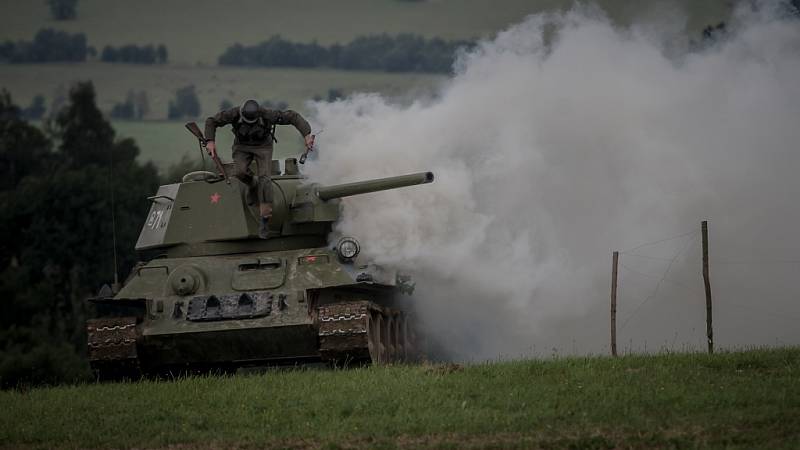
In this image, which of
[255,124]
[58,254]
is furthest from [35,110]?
[255,124]

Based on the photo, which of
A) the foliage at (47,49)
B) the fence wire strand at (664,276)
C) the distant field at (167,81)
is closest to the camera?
the fence wire strand at (664,276)

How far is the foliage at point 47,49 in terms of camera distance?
319 ft

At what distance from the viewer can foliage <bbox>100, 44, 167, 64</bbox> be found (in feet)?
317

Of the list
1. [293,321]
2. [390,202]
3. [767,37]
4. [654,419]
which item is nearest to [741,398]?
[654,419]

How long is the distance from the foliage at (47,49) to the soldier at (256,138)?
72594mm

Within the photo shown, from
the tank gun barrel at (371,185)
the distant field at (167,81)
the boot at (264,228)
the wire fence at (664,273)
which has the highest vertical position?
the distant field at (167,81)

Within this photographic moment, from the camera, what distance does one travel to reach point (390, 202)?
28.6 meters

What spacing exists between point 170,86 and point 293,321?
67.2m

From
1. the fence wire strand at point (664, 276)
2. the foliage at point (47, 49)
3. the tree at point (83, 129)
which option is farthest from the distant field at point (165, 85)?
the fence wire strand at point (664, 276)

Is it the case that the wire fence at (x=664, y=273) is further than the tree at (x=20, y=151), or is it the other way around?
the tree at (x=20, y=151)

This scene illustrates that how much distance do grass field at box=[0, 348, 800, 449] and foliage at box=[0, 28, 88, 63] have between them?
7566 cm

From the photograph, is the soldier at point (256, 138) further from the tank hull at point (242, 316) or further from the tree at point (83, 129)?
the tree at point (83, 129)

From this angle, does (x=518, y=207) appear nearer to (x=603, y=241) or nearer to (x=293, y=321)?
(x=603, y=241)

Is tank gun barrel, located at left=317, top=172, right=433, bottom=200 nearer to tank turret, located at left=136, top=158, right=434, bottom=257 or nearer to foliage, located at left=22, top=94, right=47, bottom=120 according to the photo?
tank turret, located at left=136, top=158, right=434, bottom=257
